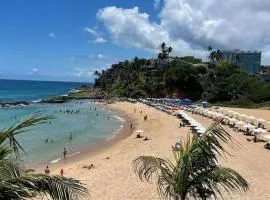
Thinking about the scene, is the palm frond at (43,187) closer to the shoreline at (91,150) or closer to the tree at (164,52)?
the shoreline at (91,150)

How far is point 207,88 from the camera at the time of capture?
91.4 m

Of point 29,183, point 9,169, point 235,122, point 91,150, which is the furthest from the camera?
point 235,122

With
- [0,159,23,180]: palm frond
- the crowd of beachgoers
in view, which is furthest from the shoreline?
[0,159,23,180]: palm frond

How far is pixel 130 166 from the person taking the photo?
25.2m

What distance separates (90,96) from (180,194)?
114 m

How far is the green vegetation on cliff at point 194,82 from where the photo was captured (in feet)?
268

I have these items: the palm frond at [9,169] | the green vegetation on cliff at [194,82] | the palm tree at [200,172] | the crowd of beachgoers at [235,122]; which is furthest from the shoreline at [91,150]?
the green vegetation on cliff at [194,82]

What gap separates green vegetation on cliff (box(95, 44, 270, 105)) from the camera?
81688 millimetres

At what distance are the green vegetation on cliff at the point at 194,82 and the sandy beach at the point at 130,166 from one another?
1623 inches

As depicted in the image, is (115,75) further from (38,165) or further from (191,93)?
(38,165)

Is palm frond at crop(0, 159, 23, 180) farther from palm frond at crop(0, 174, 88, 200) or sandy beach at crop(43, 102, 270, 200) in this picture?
sandy beach at crop(43, 102, 270, 200)

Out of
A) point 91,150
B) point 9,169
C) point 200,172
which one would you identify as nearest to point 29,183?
point 9,169

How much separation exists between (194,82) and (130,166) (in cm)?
7103

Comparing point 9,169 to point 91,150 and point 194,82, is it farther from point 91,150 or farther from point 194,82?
point 194,82
